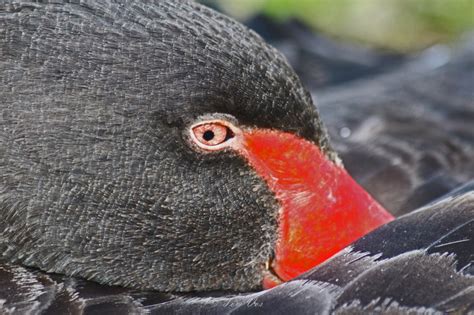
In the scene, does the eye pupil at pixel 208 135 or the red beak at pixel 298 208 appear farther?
the red beak at pixel 298 208

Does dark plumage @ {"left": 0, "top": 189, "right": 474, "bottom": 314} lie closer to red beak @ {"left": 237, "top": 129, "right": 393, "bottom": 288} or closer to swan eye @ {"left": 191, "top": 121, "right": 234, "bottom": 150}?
red beak @ {"left": 237, "top": 129, "right": 393, "bottom": 288}

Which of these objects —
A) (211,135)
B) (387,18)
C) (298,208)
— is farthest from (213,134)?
(387,18)

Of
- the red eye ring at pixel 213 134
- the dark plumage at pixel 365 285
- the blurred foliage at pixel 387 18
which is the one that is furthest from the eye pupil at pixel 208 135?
the blurred foliage at pixel 387 18

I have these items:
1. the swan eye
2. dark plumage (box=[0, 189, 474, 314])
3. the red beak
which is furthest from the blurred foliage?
dark plumage (box=[0, 189, 474, 314])

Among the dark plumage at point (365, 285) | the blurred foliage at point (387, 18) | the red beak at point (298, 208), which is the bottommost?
the dark plumage at point (365, 285)

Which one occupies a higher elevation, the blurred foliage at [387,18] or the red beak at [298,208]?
the blurred foliage at [387,18]

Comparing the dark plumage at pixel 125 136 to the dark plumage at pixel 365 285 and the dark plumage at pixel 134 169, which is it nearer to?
the dark plumage at pixel 134 169

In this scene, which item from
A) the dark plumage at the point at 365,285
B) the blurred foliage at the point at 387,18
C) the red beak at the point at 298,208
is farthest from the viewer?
the blurred foliage at the point at 387,18

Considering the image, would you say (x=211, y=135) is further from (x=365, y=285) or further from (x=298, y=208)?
(x=365, y=285)
